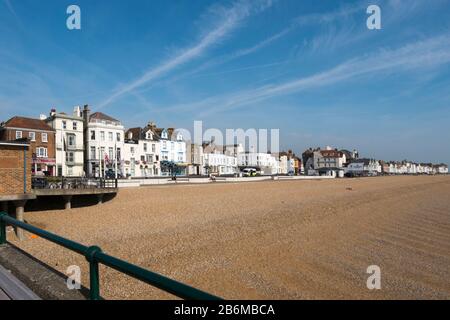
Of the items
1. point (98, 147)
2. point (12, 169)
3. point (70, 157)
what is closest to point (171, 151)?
point (98, 147)

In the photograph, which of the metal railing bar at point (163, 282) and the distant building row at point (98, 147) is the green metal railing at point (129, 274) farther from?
the distant building row at point (98, 147)

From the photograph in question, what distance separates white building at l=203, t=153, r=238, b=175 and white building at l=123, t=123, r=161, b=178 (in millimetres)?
20700

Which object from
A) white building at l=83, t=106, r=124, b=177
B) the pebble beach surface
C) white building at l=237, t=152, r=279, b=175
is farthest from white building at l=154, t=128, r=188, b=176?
white building at l=237, t=152, r=279, b=175

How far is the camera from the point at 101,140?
4769cm

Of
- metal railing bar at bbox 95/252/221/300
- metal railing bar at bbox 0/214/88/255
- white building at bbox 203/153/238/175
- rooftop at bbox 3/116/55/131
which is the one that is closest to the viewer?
metal railing bar at bbox 95/252/221/300

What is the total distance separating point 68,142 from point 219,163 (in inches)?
1752

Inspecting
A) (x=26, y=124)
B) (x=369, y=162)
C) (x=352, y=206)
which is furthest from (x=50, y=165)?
(x=369, y=162)

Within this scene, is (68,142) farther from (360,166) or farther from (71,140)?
(360,166)

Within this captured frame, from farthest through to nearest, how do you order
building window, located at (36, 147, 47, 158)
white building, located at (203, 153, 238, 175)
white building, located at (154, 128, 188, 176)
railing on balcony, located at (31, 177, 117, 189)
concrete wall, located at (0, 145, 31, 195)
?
white building, located at (203, 153, 238, 175)
white building, located at (154, 128, 188, 176)
building window, located at (36, 147, 47, 158)
railing on balcony, located at (31, 177, 117, 189)
concrete wall, located at (0, 145, 31, 195)

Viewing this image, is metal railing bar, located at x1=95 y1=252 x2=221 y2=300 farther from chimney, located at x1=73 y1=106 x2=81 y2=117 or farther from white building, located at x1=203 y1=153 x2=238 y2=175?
white building, located at x1=203 y1=153 x2=238 y2=175

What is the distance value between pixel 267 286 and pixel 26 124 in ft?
133

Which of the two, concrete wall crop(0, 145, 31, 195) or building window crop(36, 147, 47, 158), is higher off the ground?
building window crop(36, 147, 47, 158)

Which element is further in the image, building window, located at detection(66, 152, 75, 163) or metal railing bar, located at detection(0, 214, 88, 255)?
building window, located at detection(66, 152, 75, 163)

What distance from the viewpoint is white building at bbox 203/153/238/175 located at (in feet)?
254
